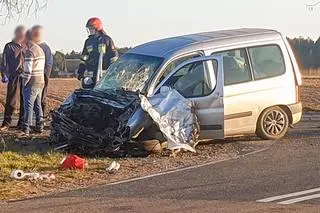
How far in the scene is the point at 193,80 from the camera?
525 inches

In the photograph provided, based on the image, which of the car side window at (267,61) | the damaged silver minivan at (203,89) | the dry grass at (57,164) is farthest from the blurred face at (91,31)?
the car side window at (267,61)

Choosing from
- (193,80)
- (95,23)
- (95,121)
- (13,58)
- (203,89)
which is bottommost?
(95,121)

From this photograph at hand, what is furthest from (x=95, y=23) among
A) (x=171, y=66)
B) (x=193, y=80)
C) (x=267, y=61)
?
(x=267, y=61)

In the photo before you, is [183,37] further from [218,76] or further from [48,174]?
[48,174]

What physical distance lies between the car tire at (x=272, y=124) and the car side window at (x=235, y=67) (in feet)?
2.48

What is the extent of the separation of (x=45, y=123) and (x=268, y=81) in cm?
478

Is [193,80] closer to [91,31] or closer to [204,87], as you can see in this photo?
[204,87]

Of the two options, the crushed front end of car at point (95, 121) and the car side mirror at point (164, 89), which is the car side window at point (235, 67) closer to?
the car side mirror at point (164, 89)

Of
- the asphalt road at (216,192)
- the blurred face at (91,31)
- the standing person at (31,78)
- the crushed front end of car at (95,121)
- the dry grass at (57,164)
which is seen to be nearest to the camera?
the asphalt road at (216,192)

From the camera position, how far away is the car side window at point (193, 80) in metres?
13.3

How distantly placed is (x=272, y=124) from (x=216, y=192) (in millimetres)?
4891

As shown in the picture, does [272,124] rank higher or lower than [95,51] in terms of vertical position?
lower

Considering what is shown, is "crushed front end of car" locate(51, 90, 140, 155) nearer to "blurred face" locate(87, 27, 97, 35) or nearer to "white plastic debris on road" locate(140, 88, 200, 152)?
"white plastic debris on road" locate(140, 88, 200, 152)

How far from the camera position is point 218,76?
13.4 meters
